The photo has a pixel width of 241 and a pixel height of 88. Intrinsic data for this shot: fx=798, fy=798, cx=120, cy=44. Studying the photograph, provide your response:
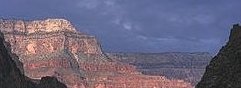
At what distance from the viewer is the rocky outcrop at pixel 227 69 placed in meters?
31.5

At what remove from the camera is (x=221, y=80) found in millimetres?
32156

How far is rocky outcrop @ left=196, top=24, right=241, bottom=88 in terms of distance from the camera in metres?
31.5

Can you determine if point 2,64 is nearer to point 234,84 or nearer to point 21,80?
point 21,80

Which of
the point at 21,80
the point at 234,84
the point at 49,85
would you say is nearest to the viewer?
the point at 234,84

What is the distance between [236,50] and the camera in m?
34.8

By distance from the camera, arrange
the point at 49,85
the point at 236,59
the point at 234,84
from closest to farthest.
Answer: the point at 234,84, the point at 236,59, the point at 49,85

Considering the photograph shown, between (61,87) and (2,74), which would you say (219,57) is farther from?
(61,87)

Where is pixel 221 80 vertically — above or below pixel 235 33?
below

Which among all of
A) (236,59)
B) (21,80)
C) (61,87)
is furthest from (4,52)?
(236,59)

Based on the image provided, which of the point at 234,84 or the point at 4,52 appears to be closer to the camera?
the point at 234,84

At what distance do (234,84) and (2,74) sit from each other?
52.6m

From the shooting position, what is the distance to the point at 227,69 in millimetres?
33438

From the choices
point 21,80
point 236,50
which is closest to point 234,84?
point 236,50

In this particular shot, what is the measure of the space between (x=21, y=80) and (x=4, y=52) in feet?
12.1
